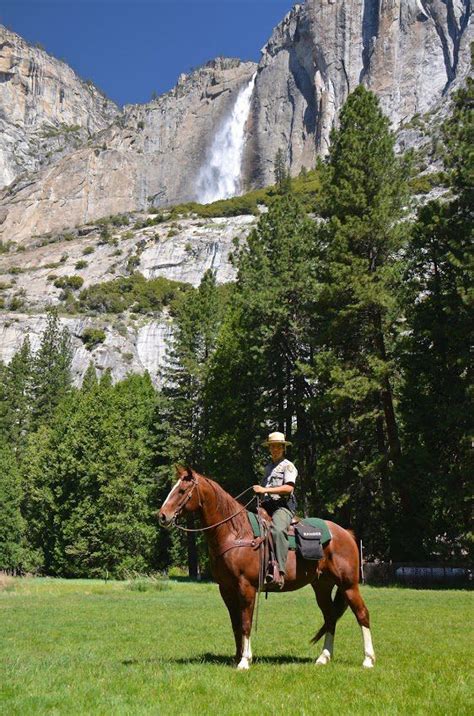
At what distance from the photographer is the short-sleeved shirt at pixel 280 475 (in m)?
9.12

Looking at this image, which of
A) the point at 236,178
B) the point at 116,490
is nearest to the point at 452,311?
the point at 116,490

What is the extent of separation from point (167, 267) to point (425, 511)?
88.4 m

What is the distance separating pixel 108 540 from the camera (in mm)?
44031

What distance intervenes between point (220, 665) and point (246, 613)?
29.1 inches

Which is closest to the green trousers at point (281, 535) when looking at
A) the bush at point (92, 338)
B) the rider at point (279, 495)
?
the rider at point (279, 495)

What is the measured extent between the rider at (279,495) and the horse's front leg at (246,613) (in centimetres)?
45

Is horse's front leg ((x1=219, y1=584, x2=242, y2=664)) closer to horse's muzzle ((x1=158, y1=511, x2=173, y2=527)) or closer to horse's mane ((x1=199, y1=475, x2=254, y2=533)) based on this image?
horse's mane ((x1=199, y1=475, x2=254, y2=533))

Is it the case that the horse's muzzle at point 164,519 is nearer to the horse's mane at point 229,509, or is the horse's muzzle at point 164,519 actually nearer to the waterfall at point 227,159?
the horse's mane at point 229,509

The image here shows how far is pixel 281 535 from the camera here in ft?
29.2

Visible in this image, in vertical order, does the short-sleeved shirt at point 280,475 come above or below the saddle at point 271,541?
above

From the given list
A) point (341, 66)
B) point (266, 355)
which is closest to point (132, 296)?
point (266, 355)

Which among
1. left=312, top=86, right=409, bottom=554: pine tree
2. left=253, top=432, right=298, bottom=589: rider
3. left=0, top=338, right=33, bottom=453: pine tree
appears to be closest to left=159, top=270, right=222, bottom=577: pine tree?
left=312, top=86, right=409, bottom=554: pine tree

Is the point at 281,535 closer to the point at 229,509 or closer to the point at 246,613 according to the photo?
the point at 229,509

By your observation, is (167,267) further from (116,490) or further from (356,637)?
(356,637)
